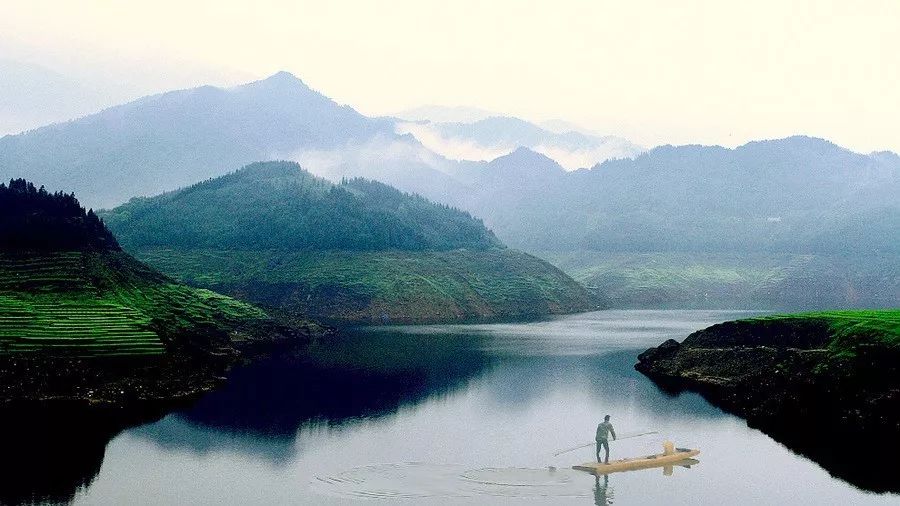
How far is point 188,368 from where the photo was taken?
11306cm

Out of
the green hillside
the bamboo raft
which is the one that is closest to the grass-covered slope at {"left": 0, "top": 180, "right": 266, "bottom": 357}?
the bamboo raft

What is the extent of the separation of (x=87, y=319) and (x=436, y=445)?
57.1m

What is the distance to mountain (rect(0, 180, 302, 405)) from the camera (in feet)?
330

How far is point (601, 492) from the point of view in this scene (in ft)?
199

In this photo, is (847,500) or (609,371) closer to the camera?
(847,500)

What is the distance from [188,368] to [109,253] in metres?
39.2

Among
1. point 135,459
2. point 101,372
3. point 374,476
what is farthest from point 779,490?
point 101,372

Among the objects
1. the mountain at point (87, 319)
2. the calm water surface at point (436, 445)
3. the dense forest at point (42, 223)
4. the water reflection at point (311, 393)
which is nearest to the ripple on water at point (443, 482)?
the calm water surface at point (436, 445)

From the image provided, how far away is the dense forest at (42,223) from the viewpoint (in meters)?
131

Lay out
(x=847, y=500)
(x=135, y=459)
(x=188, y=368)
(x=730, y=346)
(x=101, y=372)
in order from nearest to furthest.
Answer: (x=847, y=500) → (x=135, y=459) → (x=101, y=372) → (x=188, y=368) → (x=730, y=346)

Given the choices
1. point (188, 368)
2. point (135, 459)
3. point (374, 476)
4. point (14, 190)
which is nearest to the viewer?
point (374, 476)

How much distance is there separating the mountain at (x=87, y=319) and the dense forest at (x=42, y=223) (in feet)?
0.49

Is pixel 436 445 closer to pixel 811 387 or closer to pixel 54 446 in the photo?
pixel 54 446

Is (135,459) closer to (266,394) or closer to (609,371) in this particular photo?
(266,394)
